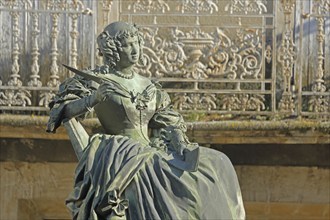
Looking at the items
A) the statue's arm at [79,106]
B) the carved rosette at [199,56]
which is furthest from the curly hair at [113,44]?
the carved rosette at [199,56]

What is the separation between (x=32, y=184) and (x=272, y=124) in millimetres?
2416

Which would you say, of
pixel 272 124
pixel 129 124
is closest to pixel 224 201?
pixel 129 124

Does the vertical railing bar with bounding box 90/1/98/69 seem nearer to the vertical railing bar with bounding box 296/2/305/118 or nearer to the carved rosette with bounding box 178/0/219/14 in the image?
the carved rosette with bounding box 178/0/219/14

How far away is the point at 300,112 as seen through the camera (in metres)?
21.3

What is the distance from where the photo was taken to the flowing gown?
1435 centimetres

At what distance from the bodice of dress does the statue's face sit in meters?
0.17

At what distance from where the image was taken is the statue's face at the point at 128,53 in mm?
14805

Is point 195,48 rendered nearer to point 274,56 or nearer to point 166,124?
point 274,56

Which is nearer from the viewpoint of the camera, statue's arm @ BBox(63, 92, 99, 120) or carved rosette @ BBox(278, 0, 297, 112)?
statue's arm @ BBox(63, 92, 99, 120)

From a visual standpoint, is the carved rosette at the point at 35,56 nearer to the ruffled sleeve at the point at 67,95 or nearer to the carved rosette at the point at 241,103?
the carved rosette at the point at 241,103

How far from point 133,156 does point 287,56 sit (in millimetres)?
7220

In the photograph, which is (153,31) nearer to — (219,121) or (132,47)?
(219,121)

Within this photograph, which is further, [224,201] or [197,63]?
[197,63]

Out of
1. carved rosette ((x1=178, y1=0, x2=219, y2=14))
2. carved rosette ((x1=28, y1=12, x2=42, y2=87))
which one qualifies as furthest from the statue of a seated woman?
carved rosette ((x1=178, y1=0, x2=219, y2=14))
